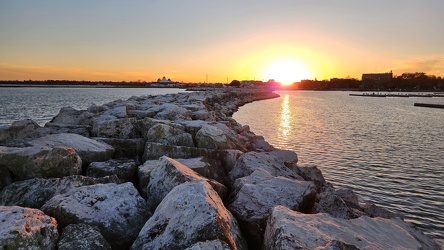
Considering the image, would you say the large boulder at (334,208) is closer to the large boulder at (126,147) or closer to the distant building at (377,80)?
the large boulder at (126,147)

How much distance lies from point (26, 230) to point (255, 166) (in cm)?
340

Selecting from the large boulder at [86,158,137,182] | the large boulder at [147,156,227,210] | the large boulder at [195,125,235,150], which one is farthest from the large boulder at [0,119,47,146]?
the large boulder at [147,156,227,210]

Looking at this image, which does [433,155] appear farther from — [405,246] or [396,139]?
[405,246]

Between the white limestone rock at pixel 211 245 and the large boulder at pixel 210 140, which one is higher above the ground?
the large boulder at pixel 210 140

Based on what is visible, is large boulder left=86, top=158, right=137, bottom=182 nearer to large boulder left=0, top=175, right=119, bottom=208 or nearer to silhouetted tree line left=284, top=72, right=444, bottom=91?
large boulder left=0, top=175, right=119, bottom=208

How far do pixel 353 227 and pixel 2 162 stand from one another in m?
4.26

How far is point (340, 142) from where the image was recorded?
547 inches

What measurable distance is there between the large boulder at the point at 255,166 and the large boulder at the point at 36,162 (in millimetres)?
2469

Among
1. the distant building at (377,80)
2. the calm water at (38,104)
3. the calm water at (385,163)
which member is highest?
the distant building at (377,80)

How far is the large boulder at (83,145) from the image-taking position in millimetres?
4941

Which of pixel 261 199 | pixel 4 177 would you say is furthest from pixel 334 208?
pixel 4 177

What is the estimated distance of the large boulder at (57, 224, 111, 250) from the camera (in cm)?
265

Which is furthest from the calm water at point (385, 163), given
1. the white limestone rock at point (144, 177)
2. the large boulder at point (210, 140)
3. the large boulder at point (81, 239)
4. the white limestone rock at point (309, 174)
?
the large boulder at point (81, 239)

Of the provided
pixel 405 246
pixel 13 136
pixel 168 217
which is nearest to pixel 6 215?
pixel 168 217
